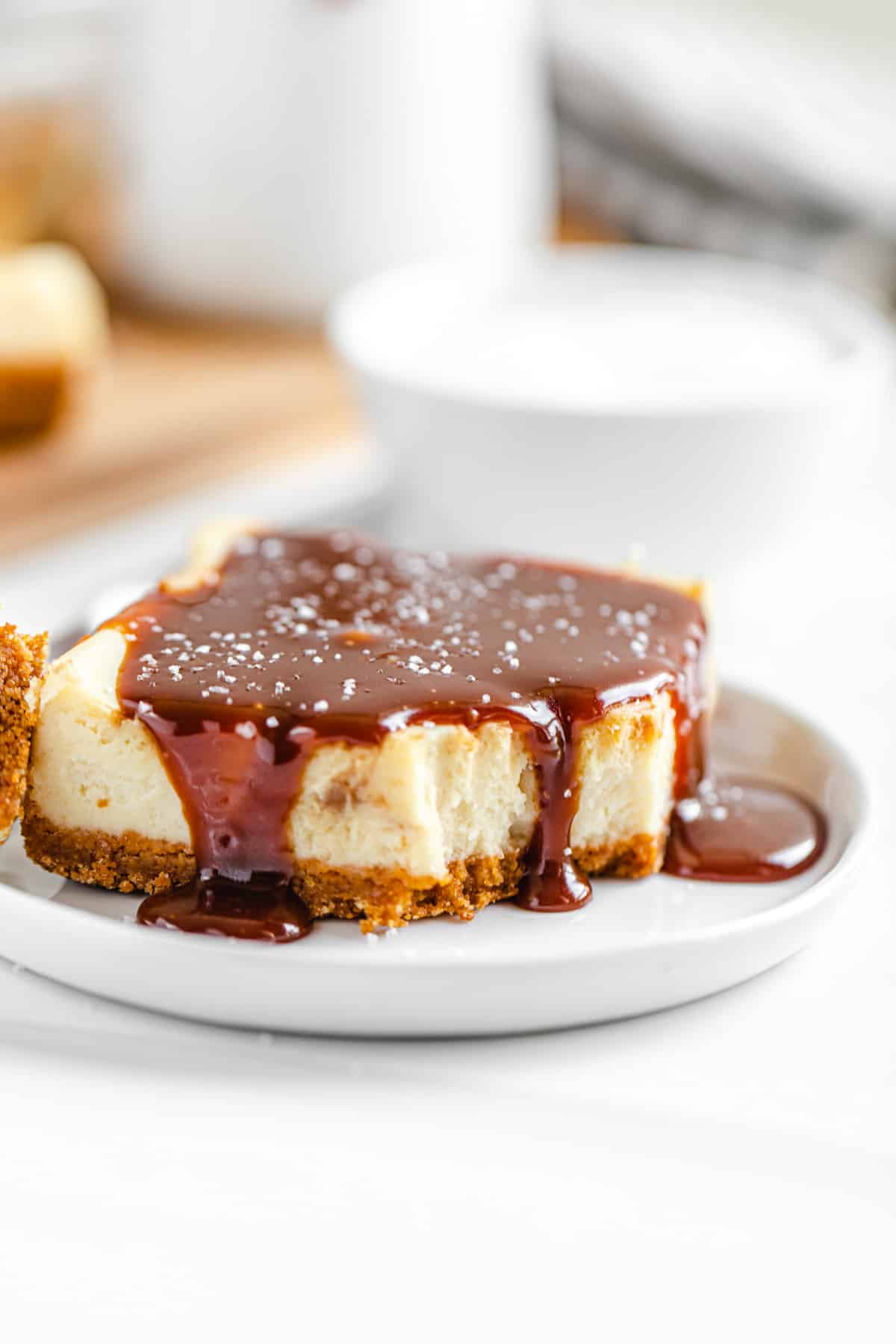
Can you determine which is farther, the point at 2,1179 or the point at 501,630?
the point at 501,630

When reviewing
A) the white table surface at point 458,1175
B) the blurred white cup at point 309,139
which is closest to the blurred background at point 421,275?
the blurred white cup at point 309,139

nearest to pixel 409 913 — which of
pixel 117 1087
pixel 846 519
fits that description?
pixel 117 1087

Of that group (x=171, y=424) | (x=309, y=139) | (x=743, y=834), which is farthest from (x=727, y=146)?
(x=743, y=834)

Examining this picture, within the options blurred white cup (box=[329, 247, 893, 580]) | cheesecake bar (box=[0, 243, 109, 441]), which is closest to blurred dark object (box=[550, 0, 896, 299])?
blurred white cup (box=[329, 247, 893, 580])

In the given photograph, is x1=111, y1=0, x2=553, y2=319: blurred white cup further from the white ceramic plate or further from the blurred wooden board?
the white ceramic plate

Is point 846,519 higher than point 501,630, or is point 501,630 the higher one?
point 501,630

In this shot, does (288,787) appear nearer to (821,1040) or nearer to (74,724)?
(74,724)

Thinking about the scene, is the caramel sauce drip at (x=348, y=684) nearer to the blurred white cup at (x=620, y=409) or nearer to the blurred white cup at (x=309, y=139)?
the blurred white cup at (x=620, y=409)

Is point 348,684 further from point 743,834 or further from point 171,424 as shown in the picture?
point 171,424
